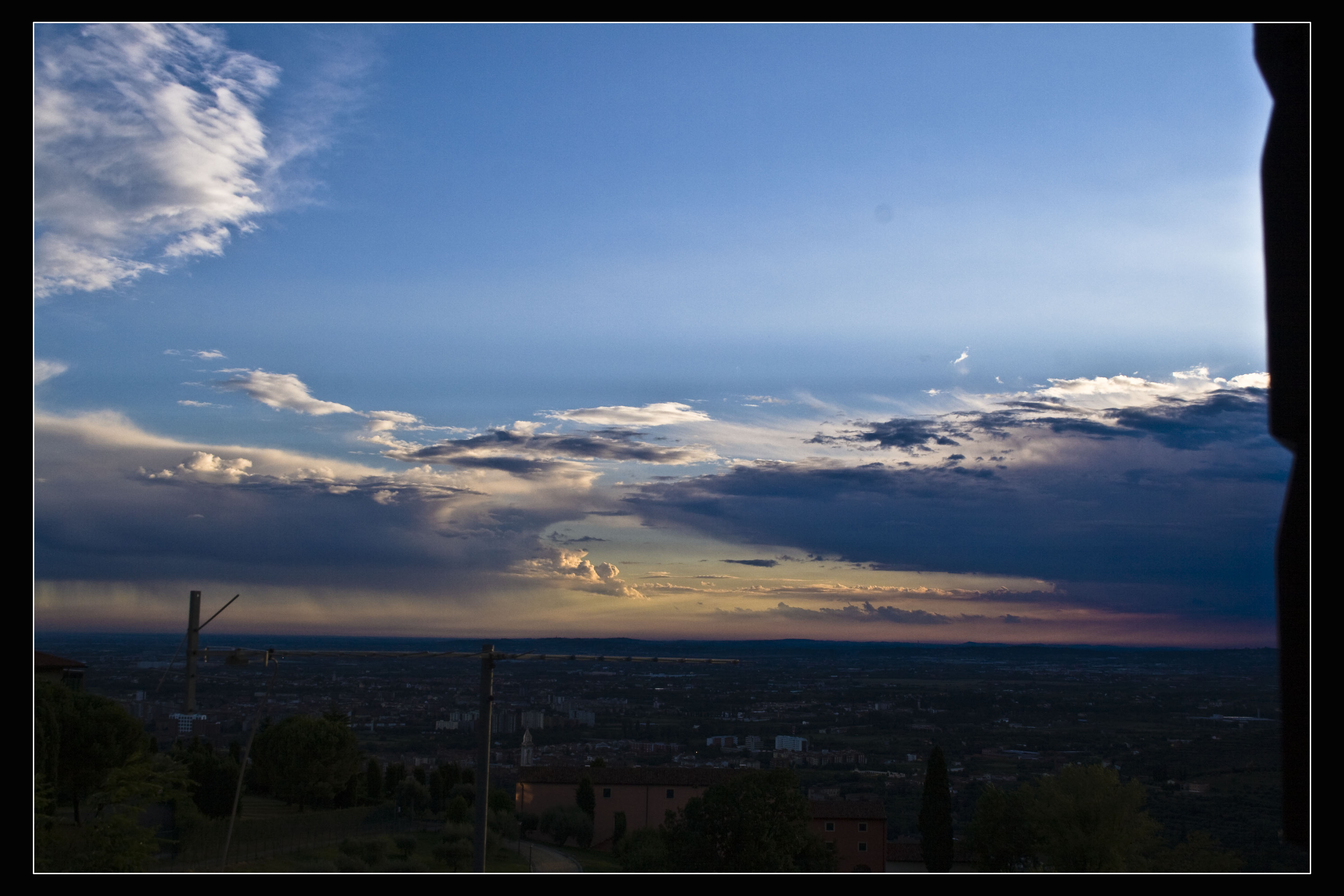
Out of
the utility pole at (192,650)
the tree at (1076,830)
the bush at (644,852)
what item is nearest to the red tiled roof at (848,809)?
the tree at (1076,830)

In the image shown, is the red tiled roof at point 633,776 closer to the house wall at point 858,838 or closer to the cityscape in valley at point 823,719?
the cityscape in valley at point 823,719

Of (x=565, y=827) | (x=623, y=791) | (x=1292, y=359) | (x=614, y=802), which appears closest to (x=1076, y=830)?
(x=623, y=791)

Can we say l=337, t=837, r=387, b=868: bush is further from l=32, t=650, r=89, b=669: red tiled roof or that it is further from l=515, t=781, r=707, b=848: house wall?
l=32, t=650, r=89, b=669: red tiled roof

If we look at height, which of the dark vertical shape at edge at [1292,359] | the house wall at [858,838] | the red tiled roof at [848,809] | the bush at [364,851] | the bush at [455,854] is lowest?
the house wall at [858,838]

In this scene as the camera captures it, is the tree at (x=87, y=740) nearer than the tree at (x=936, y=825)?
Yes

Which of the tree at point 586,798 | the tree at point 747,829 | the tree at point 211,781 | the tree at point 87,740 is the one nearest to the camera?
the tree at point 87,740

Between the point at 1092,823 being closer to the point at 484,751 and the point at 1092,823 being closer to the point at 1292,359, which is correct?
the point at 484,751

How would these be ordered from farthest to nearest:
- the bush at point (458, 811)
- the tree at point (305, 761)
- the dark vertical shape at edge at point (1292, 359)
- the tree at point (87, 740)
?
1. the tree at point (305, 761)
2. the bush at point (458, 811)
3. the tree at point (87, 740)
4. the dark vertical shape at edge at point (1292, 359)
